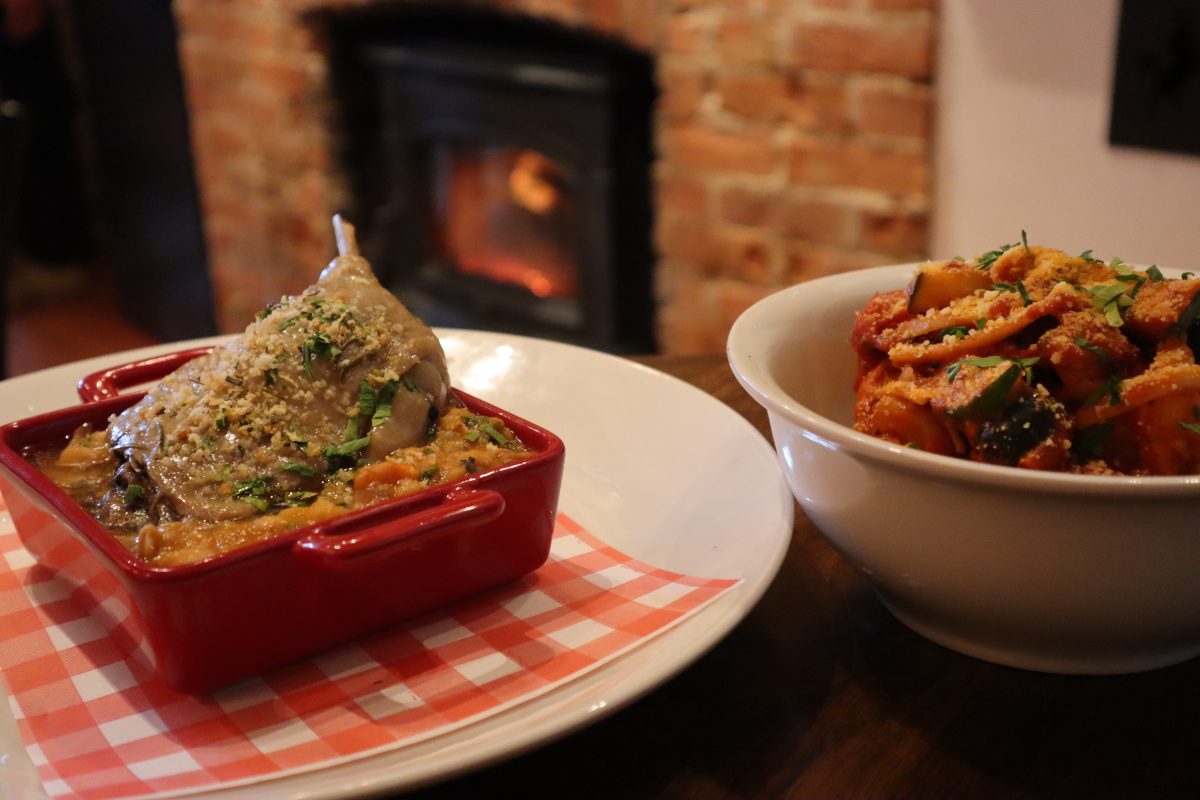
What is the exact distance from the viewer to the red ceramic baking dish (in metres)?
0.62

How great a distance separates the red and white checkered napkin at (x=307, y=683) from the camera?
58 centimetres

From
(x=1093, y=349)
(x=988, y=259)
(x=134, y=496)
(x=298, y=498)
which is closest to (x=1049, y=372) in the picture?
(x=1093, y=349)

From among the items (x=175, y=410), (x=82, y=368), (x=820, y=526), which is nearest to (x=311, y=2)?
(x=82, y=368)

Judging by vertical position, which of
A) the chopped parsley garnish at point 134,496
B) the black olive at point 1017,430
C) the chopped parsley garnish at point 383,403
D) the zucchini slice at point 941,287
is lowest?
the chopped parsley garnish at point 134,496

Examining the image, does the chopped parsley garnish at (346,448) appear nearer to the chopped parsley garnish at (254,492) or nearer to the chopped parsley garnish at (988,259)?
the chopped parsley garnish at (254,492)

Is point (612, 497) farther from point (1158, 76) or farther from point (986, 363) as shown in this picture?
point (1158, 76)

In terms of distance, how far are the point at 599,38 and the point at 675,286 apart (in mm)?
536

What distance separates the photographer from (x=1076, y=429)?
2.14 feet

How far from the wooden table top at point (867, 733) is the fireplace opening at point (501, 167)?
5.70 ft

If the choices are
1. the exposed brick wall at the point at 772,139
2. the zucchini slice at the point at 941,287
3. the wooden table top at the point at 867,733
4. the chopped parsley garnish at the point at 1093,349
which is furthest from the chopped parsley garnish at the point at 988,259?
the exposed brick wall at the point at 772,139

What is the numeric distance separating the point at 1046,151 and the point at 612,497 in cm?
109

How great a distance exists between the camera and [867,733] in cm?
62

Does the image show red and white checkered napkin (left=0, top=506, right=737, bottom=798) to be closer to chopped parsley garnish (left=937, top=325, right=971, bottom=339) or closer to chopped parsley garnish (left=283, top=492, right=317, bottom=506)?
chopped parsley garnish (left=283, top=492, right=317, bottom=506)

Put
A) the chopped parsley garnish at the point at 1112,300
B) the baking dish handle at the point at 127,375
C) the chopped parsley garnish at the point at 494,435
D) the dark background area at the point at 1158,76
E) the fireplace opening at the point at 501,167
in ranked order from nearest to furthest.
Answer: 1. the chopped parsley garnish at the point at 1112,300
2. the chopped parsley garnish at the point at 494,435
3. the baking dish handle at the point at 127,375
4. the dark background area at the point at 1158,76
5. the fireplace opening at the point at 501,167
